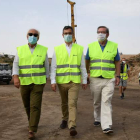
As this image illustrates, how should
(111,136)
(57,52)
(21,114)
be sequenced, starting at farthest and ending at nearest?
(21,114) < (57,52) < (111,136)

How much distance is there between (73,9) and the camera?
42.5m

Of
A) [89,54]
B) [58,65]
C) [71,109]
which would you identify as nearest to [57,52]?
[58,65]

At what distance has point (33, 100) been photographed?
552 centimetres

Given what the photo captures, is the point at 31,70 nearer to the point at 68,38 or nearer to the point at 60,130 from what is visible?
the point at 68,38

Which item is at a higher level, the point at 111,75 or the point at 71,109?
the point at 111,75

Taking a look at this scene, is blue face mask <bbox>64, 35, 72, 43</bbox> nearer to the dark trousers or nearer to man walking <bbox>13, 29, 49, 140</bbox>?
man walking <bbox>13, 29, 49, 140</bbox>

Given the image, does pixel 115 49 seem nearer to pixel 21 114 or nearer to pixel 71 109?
pixel 71 109

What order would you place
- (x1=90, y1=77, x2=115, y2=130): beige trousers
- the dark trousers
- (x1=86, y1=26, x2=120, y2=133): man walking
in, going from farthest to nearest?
(x1=86, y1=26, x2=120, y2=133): man walking → (x1=90, y1=77, x2=115, y2=130): beige trousers → the dark trousers

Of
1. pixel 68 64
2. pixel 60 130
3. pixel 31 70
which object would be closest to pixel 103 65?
pixel 68 64

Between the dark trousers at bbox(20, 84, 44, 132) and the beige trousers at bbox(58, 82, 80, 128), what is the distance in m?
0.62

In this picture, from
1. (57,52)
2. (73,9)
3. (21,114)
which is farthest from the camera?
(73,9)

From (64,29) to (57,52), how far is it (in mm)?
553

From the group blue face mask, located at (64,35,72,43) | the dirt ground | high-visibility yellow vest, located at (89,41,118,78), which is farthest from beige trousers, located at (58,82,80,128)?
blue face mask, located at (64,35,72,43)

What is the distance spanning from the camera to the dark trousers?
5.43 metres
